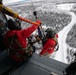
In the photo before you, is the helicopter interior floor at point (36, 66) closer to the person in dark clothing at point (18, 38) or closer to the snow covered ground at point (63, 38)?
the person in dark clothing at point (18, 38)

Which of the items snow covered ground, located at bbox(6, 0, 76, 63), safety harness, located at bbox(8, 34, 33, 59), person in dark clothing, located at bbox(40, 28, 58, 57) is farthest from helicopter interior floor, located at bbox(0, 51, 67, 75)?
snow covered ground, located at bbox(6, 0, 76, 63)

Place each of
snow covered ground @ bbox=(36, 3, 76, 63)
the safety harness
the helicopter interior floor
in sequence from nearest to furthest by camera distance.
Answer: the helicopter interior floor → the safety harness → snow covered ground @ bbox=(36, 3, 76, 63)

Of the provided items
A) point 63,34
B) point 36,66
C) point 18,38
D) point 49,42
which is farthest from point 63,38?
point 18,38

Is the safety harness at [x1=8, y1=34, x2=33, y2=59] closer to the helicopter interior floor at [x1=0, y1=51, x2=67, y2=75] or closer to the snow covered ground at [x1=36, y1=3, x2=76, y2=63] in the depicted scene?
the helicopter interior floor at [x1=0, y1=51, x2=67, y2=75]

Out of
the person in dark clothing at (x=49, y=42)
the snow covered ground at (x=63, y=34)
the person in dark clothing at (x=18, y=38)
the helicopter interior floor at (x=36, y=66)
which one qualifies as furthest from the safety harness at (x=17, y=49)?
the snow covered ground at (x=63, y=34)

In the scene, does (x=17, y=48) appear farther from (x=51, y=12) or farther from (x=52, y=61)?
(x=51, y=12)

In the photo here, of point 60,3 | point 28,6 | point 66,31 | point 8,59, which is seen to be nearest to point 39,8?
point 28,6
